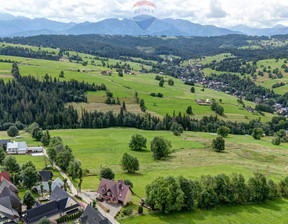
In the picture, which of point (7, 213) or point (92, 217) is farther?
point (7, 213)

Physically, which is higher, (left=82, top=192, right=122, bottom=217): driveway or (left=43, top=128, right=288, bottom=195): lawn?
(left=82, top=192, right=122, bottom=217): driveway

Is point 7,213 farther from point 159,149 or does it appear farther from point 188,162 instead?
point 188,162

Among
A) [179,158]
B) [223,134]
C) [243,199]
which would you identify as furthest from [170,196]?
[223,134]

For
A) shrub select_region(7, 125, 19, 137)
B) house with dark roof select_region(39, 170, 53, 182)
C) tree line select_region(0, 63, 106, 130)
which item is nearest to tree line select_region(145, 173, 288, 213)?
house with dark roof select_region(39, 170, 53, 182)

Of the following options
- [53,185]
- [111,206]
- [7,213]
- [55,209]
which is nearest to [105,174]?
[111,206]

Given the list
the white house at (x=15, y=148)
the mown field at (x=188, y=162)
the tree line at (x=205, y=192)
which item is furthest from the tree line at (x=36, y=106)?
the tree line at (x=205, y=192)

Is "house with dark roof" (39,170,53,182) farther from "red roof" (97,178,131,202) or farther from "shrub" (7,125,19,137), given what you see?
"shrub" (7,125,19,137)
